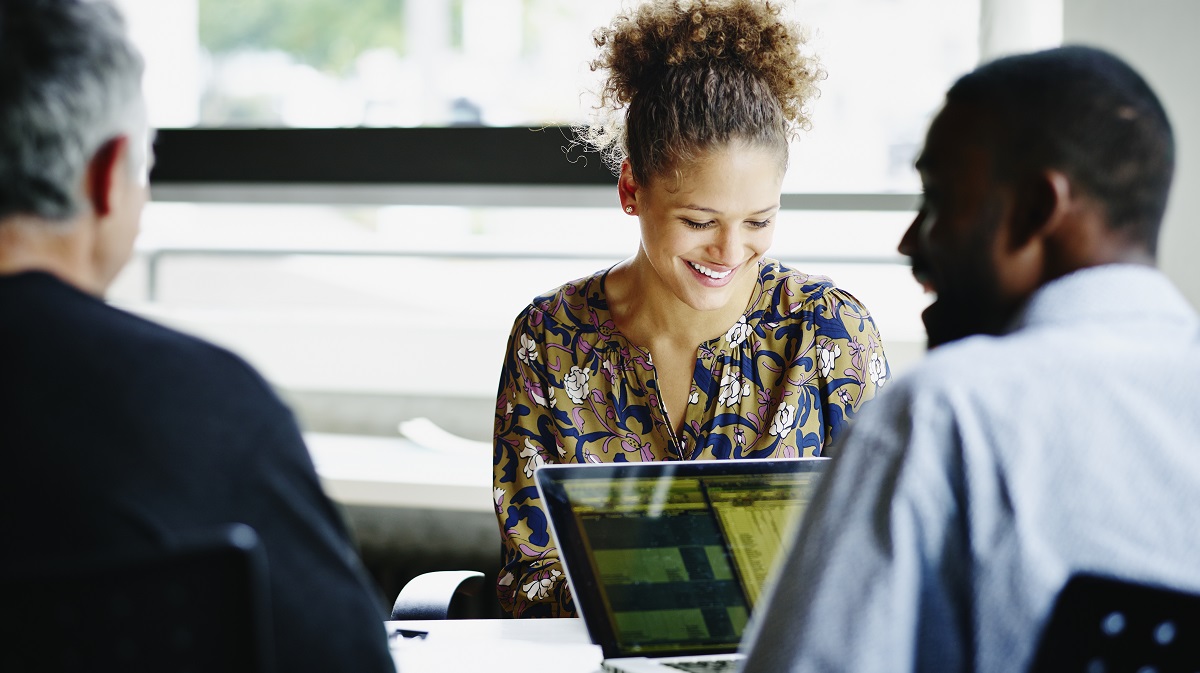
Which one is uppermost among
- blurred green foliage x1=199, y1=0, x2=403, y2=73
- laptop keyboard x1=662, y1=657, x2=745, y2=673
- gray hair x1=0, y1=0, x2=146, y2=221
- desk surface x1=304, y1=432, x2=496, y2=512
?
blurred green foliage x1=199, y1=0, x2=403, y2=73

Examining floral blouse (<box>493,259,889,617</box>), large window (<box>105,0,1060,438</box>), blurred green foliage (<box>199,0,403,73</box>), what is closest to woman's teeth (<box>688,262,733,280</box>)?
floral blouse (<box>493,259,889,617</box>)

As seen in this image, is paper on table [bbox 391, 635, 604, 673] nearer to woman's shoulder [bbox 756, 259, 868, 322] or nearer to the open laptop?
the open laptop

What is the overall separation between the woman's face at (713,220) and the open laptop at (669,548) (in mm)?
542

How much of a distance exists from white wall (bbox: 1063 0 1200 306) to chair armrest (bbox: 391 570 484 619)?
1.59 m

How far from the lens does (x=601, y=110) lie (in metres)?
2.04

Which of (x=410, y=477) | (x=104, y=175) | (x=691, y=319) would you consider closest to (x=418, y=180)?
Answer: (x=410, y=477)

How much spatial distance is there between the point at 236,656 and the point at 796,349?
1238mm

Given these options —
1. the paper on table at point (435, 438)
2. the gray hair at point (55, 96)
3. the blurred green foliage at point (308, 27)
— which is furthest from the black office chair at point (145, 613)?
the blurred green foliage at point (308, 27)

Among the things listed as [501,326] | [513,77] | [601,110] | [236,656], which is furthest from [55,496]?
[513,77]

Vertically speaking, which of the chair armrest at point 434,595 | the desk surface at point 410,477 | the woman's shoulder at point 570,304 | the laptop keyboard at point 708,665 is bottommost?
the desk surface at point 410,477

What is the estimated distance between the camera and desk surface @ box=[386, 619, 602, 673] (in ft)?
4.52

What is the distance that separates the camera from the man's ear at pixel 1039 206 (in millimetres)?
826

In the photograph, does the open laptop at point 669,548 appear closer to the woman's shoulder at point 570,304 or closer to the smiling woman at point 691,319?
the smiling woman at point 691,319

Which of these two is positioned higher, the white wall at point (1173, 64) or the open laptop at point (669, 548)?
the white wall at point (1173, 64)
